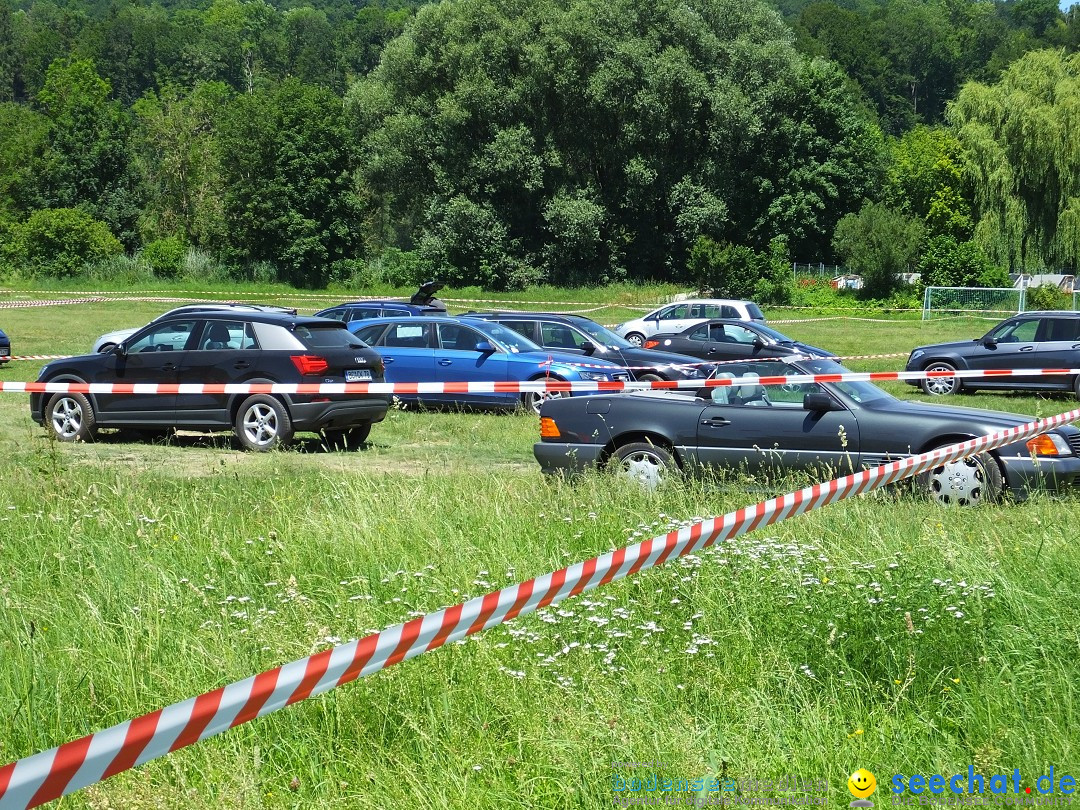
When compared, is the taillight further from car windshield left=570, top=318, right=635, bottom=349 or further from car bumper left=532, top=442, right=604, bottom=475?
car windshield left=570, top=318, right=635, bottom=349

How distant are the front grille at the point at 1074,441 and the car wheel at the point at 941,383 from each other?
11659 millimetres

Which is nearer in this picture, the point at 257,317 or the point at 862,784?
the point at 862,784

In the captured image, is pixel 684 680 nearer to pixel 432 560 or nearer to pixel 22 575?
pixel 432 560

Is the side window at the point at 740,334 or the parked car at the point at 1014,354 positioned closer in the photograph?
the parked car at the point at 1014,354

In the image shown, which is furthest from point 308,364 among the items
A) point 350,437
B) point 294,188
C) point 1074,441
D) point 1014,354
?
point 294,188

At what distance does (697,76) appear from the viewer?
58312 millimetres

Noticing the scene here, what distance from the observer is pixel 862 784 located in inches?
164

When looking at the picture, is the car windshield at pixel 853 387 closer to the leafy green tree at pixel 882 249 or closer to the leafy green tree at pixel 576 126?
the leafy green tree at pixel 882 249

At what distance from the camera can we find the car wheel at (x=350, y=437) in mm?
14622

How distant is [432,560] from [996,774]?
3.56 metres

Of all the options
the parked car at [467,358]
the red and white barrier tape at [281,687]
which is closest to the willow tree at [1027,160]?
Answer: the parked car at [467,358]

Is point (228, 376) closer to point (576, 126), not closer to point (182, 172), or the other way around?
point (576, 126)

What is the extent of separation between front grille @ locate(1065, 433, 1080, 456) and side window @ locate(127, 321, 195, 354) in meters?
9.85

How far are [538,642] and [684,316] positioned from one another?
28585mm
